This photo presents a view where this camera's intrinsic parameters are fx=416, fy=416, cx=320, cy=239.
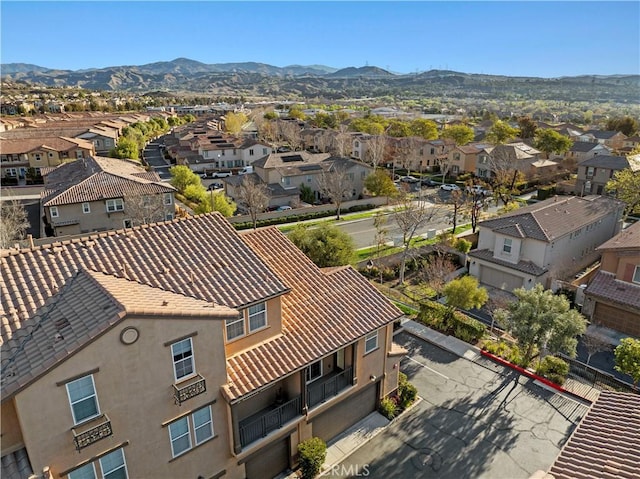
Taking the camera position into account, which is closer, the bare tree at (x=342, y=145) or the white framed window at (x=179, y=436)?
the white framed window at (x=179, y=436)

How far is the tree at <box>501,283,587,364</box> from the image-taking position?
21188 mm

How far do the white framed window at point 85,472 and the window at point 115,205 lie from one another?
38074mm

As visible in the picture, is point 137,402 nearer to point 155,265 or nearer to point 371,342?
point 155,265

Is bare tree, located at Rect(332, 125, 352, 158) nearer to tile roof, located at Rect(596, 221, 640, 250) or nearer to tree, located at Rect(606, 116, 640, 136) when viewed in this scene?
tile roof, located at Rect(596, 221, 640, 250)

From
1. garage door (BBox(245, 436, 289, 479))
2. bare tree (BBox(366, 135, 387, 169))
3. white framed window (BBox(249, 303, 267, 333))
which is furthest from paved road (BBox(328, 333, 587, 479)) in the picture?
bare tree (BBox(366, 135, 387, 169))

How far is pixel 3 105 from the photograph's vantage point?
141750mm

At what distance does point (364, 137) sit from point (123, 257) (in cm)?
8533

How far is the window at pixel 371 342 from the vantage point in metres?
18.4

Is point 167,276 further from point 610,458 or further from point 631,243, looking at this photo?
point 631,243

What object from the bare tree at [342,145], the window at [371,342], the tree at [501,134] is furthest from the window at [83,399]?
the tree at [501,134]

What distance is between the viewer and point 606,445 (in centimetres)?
1233

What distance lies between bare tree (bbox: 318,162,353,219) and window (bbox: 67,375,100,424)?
46446mm

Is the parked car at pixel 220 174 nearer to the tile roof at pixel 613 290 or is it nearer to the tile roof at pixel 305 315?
the tile roof at pixel 305 315

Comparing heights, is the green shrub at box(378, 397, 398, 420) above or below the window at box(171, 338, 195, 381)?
below
